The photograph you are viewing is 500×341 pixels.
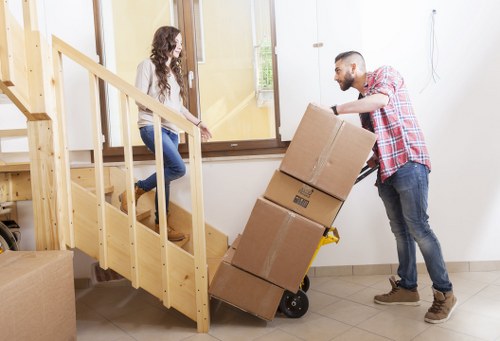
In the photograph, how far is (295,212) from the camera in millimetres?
1974

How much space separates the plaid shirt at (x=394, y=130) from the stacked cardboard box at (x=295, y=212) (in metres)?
0.17

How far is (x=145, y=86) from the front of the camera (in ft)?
7.55

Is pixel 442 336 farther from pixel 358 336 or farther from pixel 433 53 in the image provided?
pixel 433 53

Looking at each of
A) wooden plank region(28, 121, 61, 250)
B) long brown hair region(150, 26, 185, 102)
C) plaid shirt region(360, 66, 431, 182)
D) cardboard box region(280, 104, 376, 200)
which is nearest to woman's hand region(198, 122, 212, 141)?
long brown hair region(150, 26, 185, 102)

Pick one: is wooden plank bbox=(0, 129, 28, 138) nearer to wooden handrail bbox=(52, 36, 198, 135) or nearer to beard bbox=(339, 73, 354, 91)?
wooden handrail bbox=(52, 36, 198, 135)

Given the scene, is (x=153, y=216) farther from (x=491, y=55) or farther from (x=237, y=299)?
(x=491, y=55)

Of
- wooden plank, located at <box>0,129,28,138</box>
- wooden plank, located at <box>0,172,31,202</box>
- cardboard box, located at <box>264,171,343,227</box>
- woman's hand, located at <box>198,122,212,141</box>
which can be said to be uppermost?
wooden plank, located at <box>0,129,28,138</box>

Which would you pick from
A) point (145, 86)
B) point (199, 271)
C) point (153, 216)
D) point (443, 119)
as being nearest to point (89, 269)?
point (153, 216)

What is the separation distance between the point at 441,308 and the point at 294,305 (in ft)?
2.43

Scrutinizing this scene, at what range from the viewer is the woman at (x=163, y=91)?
90.5 inches

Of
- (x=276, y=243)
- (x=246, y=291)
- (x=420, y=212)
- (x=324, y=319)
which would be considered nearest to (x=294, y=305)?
(x=324, y=319)

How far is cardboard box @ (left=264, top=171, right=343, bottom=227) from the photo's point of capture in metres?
1.95

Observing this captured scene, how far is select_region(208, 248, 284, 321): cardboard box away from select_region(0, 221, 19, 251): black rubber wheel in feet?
4.16

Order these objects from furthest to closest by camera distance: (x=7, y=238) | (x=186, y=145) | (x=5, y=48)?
(x=186, y=145), (x=7, y=238), (x=5, y=48)
